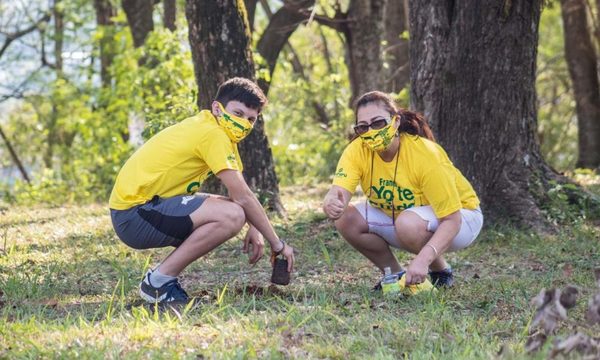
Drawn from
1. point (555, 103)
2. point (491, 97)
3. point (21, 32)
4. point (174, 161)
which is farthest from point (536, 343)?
point (21, 32)

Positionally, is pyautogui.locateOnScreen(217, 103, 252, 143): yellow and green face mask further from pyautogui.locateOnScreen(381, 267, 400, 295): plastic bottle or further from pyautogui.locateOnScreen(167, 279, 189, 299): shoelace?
pyautogui.locateOnScreen(381, 267, 400, 295): plastic bottle

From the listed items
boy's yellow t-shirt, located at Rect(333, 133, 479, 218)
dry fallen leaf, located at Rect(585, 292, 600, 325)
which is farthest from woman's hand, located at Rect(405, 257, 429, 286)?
dry fallen leaf, located at Rect(585, 292, 600, 325)

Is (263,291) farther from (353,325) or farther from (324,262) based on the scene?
(324,262)

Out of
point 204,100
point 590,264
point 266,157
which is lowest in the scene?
point 590,264

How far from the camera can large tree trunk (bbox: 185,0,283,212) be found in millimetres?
8328

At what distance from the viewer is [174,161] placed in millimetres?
4996

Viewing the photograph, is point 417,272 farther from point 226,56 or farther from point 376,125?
point 226,56

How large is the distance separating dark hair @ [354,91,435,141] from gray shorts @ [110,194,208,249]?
3.68 feet

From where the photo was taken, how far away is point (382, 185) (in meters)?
5.40

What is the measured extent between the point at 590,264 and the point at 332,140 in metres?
A: 9.97

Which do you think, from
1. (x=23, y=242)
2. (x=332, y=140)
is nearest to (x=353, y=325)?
(x=23, y=242)

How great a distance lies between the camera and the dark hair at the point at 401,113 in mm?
5223

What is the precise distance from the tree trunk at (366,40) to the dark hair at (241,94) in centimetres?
827

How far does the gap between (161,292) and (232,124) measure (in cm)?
104
